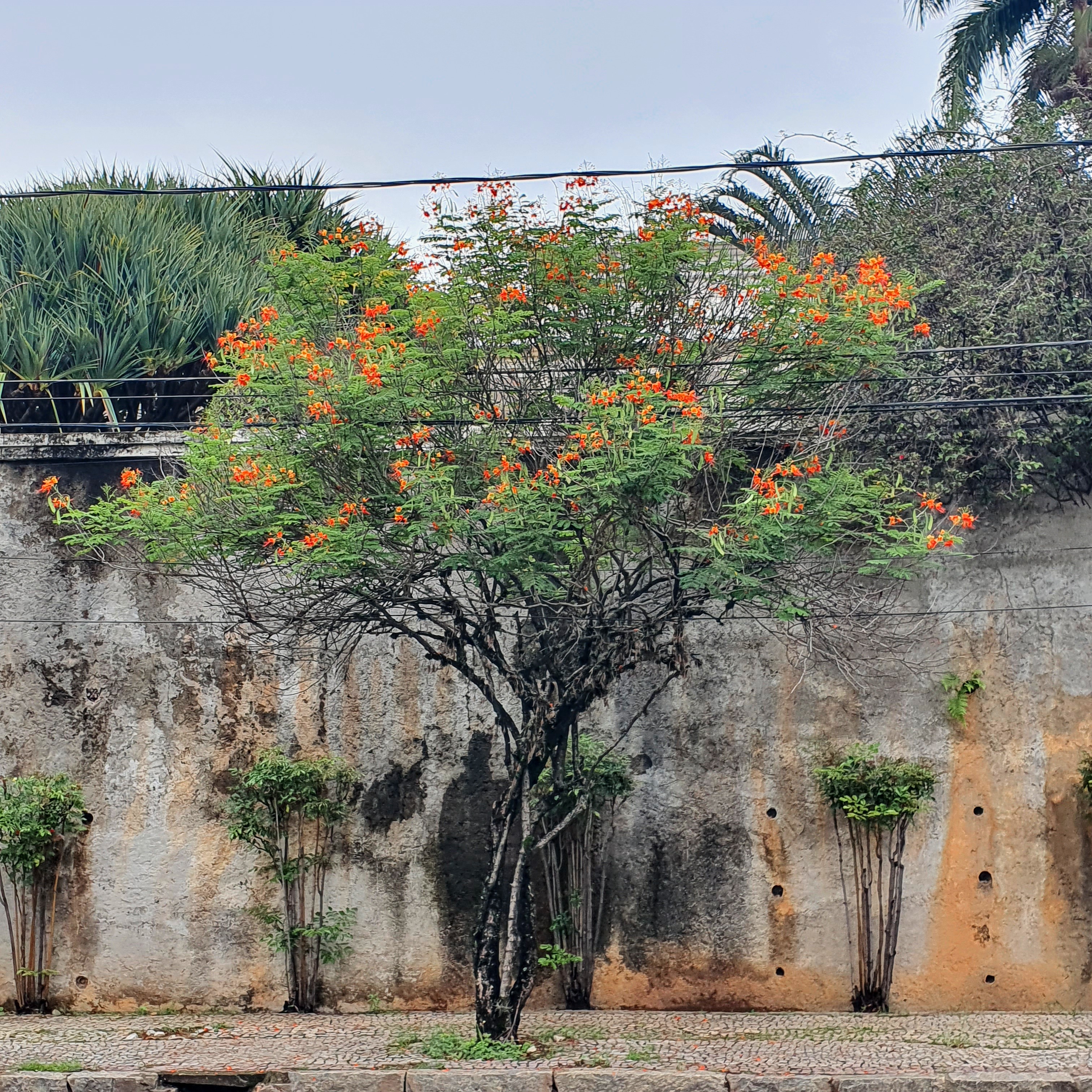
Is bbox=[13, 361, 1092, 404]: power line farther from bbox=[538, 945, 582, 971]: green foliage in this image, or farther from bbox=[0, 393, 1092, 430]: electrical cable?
bbox=[538, 945, 582, 971]: green foliage

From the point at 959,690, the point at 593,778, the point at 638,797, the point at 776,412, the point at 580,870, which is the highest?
the point at 776,412

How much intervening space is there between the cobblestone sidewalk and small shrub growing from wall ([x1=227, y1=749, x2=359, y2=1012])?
16.4 inches

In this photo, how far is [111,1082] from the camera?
686cm

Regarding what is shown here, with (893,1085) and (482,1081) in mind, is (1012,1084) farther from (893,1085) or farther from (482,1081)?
(482,1081)

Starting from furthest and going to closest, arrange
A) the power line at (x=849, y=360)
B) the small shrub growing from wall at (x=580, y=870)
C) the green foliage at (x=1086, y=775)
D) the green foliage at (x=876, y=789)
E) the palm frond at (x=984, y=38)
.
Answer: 1. the palm frond at (x=984, y=38)
2. the small shrub growing from wall at (x=580, y=870)
3. the green foliage at (x=1086, y=775)
4. the green foliage at (x=876, y=789)
5. the power line at (x=849, y=360)

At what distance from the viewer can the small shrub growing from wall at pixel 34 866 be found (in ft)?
28.5

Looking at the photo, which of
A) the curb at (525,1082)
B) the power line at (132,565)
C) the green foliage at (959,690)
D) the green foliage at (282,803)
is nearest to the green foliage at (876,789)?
the green foliage at (959,690)

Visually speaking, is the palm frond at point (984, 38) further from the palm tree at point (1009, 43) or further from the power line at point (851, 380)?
the power line at point (851, 380)

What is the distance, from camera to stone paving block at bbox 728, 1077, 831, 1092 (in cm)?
659

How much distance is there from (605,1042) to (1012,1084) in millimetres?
2353

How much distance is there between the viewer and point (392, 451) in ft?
24.0

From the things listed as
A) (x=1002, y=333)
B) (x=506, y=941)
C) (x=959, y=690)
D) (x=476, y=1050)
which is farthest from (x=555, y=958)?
(x=1002, y=333)

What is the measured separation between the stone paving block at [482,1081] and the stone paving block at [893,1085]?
1598 millimetres

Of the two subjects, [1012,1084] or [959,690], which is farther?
[959,690]
